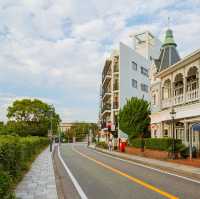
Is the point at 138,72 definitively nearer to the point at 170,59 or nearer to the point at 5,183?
the point at 170,59

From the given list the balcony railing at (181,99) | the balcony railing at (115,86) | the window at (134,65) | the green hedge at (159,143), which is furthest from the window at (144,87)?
the balcony railing at (181,99)

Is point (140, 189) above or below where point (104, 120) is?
below

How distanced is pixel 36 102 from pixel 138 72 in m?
21.5

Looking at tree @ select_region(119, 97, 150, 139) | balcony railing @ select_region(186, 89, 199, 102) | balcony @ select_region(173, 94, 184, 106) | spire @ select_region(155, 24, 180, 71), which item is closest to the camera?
balcony railing @ select_region(186, 89, 199, 102)

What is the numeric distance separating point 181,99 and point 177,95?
2.35m

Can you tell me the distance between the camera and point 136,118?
1999 inches

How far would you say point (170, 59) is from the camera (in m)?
45.7

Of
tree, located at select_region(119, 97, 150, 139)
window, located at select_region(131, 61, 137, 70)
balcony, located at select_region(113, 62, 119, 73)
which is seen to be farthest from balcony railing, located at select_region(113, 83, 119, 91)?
tree, located at select_region(119, 97, 150, 139)

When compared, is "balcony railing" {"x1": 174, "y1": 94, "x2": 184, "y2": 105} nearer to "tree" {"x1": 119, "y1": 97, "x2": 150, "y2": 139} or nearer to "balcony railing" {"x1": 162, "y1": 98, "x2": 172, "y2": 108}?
"balcony railing" {"x1": 162, "y1": 98, "x2": 172, "y2": 108}

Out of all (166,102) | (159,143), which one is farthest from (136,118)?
(159,143)

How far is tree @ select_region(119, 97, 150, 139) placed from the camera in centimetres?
5073

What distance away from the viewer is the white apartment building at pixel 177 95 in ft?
102

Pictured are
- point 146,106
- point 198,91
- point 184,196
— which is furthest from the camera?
point 146,106

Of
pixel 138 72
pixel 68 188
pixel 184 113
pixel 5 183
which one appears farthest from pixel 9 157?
pixel 138 72
